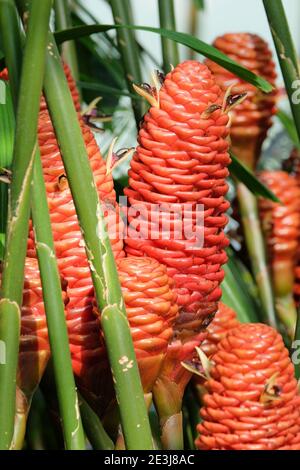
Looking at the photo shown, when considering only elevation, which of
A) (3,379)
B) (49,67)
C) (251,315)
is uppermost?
(49,67)

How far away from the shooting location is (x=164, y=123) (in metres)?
0.43

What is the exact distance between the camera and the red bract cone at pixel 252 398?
0.40 meters

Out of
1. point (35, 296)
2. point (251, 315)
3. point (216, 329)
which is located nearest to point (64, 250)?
point (35, 296)

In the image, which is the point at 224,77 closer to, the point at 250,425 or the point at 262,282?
the point at 262,282

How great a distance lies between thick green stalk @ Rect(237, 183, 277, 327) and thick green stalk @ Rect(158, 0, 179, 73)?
0.13m

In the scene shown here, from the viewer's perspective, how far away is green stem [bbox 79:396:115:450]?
0.44 meters

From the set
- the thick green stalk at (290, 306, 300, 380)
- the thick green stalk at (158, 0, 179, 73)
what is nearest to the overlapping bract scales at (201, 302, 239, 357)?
the thick green stalk at (290, 306, 300, 380)

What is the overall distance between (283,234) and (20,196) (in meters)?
0.37

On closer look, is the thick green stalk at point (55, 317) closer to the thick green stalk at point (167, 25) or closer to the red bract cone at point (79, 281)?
the red bract cone at point (79, 281)

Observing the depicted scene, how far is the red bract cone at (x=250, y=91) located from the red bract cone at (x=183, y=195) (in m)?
0.22

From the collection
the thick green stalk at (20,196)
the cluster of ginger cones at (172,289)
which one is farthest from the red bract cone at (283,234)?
the thick green stalk at (20,196)

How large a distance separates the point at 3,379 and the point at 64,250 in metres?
0.08

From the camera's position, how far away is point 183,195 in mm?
428

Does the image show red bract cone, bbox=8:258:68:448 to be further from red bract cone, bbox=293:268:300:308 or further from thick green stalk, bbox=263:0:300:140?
red bract cone, bbox=293:268:300:308
